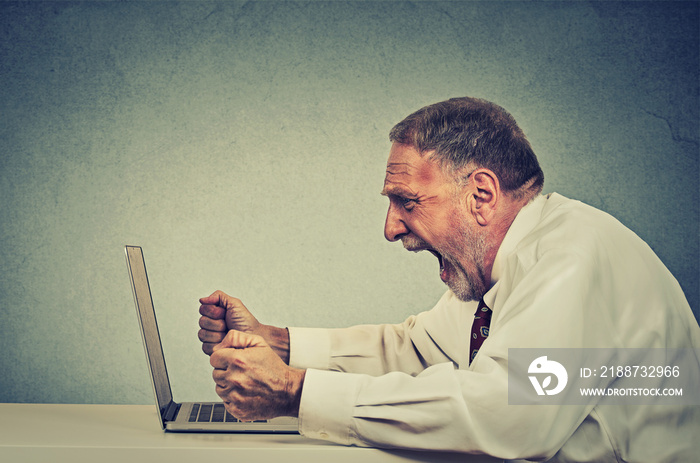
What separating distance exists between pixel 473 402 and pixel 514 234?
43cm

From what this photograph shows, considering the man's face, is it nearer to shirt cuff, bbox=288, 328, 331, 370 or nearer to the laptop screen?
shirt cuff, bbox=288, 328, 331, 370

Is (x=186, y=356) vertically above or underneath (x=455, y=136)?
underneath

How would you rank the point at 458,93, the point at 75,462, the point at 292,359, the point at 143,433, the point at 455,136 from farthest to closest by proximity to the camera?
the point at 458,93 < the point at 292,359 < the point at 455,136 < the point at 143,433 < the point at 75,462

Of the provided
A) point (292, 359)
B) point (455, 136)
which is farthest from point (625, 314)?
point (292, 359)

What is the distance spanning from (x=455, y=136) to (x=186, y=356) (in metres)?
1.02

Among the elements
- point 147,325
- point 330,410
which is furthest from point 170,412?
point 330,410

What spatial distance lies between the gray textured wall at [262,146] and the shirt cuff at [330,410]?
0.91 meters

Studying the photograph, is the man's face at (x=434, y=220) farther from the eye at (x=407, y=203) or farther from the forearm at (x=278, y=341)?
the forearm at (x=278, y=341)

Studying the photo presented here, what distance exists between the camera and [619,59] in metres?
1.87

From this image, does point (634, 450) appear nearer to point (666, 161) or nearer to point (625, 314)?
point (625, 314)

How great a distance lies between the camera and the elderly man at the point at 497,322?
81 cm

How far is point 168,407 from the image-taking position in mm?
1157

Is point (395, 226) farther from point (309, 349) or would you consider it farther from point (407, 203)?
point (309, 349)

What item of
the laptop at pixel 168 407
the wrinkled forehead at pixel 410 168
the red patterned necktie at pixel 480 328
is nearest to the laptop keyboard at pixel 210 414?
the laptop at pixel 168 407
